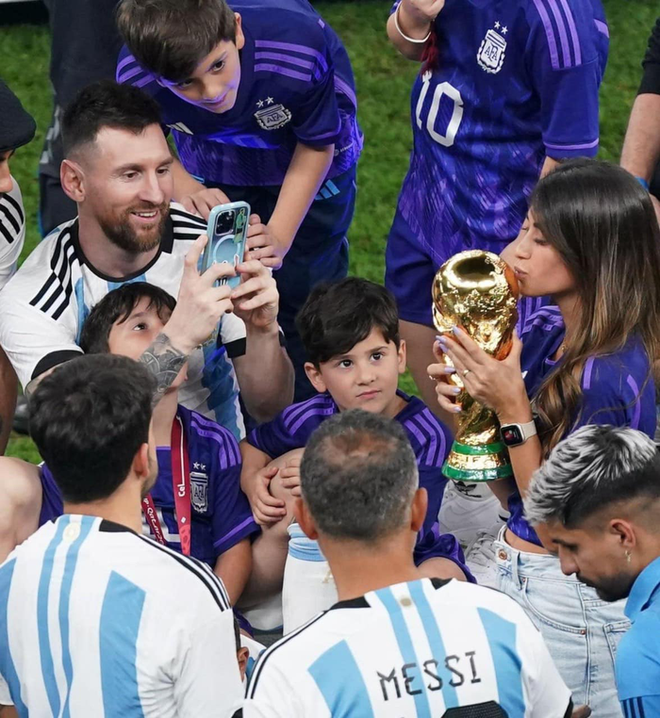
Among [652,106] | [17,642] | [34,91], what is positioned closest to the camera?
[17,642]

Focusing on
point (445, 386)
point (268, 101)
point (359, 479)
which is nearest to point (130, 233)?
point (268, 101)

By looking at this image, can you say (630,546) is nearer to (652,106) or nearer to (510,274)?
(510,274)

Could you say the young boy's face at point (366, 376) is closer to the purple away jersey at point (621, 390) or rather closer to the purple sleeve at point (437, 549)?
the purple sleeve at point (437, 549)

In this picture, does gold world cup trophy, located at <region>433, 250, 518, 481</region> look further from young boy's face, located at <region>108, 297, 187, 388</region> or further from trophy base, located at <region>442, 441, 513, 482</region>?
young boy's face, located at <region>108, 297, 187, 388</region>

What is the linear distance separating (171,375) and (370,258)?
131 inches

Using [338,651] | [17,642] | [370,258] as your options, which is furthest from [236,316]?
[370,258]

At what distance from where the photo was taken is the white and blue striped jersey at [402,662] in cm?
215

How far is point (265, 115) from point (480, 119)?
770 millimetres

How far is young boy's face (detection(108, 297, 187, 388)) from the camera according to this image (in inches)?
141

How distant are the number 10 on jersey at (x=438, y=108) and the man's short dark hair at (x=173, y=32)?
0.75 meters

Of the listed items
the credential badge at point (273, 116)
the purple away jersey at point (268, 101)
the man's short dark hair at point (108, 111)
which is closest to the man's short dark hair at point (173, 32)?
the man's short dark hair at point (108, 111)

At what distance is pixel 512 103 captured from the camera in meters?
3.87

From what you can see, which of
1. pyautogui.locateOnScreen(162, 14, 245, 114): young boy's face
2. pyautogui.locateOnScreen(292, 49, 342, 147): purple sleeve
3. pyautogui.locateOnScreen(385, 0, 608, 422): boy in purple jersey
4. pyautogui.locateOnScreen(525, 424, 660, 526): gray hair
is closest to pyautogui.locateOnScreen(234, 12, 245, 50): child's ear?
pyautogui.locateOnScreen(162, 14, 245, 114): young boy's face

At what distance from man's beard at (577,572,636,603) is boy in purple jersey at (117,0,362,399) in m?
1.75
